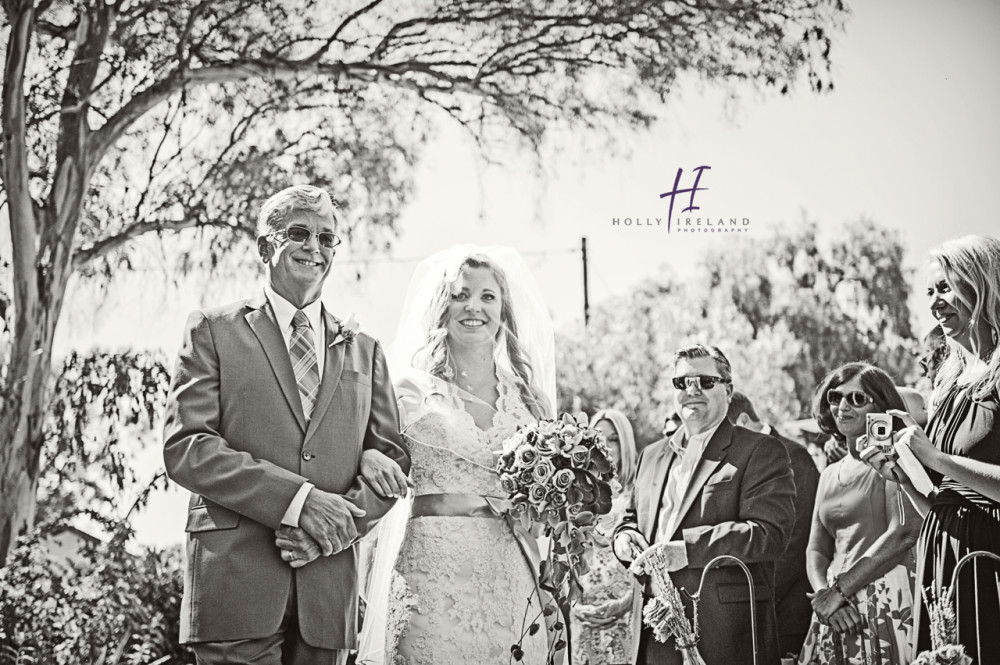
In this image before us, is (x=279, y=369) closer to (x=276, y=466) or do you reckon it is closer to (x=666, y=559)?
(x=276, y=466)

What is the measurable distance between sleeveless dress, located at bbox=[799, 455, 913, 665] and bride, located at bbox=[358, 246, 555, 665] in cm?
139

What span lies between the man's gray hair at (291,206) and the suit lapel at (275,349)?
0.27 m

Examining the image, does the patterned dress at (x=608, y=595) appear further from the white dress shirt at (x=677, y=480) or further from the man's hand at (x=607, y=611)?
the white dress shirt at (x=677, y=480)

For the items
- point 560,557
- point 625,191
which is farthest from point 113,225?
point 560,557

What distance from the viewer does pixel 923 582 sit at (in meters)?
3.33

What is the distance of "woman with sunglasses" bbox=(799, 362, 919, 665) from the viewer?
416 cm

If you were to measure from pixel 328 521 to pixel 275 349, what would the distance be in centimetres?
54

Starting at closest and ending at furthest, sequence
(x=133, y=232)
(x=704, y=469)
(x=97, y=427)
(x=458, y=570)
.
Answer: (x=458, y=570)
(x=704, y=469)
(x=97, y=427)
(x=133, y=232)

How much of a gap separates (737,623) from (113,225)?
4.09 metres

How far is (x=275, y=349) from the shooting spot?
10.1 feet

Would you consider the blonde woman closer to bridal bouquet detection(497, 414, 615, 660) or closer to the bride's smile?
the bride's smile

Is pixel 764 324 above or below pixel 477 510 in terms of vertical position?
above

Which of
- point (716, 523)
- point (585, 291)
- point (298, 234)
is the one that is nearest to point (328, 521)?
point (298, 234)

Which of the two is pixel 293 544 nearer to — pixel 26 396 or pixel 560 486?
pixel 560 486
